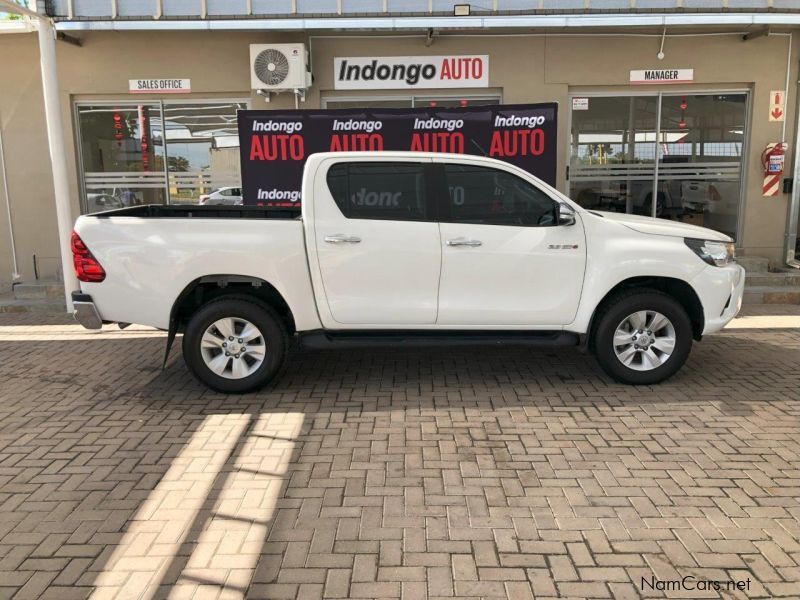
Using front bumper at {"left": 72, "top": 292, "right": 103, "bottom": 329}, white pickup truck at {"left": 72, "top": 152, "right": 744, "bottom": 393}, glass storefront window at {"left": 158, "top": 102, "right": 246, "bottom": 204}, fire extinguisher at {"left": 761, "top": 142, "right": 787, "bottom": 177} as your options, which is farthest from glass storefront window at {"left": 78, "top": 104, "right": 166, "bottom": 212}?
fire extinguisher at {"left": 761, "top": 142, "right": 787, "bottom": 177}

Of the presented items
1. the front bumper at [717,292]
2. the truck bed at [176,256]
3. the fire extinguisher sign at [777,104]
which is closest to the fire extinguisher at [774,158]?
the fire extinguisher sign at [777,104]

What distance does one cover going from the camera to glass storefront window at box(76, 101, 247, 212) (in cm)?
1020

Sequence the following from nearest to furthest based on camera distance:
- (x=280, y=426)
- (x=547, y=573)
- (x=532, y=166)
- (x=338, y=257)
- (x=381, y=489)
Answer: (x=547, y=573) < (x=381, y=489) < (x=280, y=426) < (x=338, y=257) < (x=532, y=166)

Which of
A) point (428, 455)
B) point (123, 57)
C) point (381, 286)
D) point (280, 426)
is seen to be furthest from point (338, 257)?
point (123, 57)

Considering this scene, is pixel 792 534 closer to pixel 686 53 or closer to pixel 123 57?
pixel 686 53

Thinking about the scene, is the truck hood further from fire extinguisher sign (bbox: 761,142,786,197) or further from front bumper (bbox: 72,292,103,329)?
fire extinguisher sign (bbox: 761,142,786,197)

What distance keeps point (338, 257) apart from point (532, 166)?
4.31 m

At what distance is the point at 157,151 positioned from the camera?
33.9 ft

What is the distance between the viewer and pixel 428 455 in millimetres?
4391

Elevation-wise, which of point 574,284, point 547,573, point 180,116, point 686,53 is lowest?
point 547,573

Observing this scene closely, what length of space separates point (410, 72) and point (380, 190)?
16.4 feet

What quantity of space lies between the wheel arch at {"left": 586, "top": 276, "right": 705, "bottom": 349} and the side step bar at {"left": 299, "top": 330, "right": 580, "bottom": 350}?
0.90 feet

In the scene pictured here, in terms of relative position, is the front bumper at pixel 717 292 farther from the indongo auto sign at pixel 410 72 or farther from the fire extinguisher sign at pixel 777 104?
the fire extinguisher sign at pixel 777 104

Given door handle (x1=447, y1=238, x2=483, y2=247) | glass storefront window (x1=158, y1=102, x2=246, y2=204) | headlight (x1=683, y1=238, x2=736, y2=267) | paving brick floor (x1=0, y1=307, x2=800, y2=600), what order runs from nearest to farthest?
paving brick floor (x1=0, y1=307, x2=800, y2=600) < door handle (x1=447, y1=238, x2=483, y2=247) < headlight (x1=683, y1=238, x2=736, y2=267) < glass storefront window (x1=158, y1=102, x2=246, y2=204)
